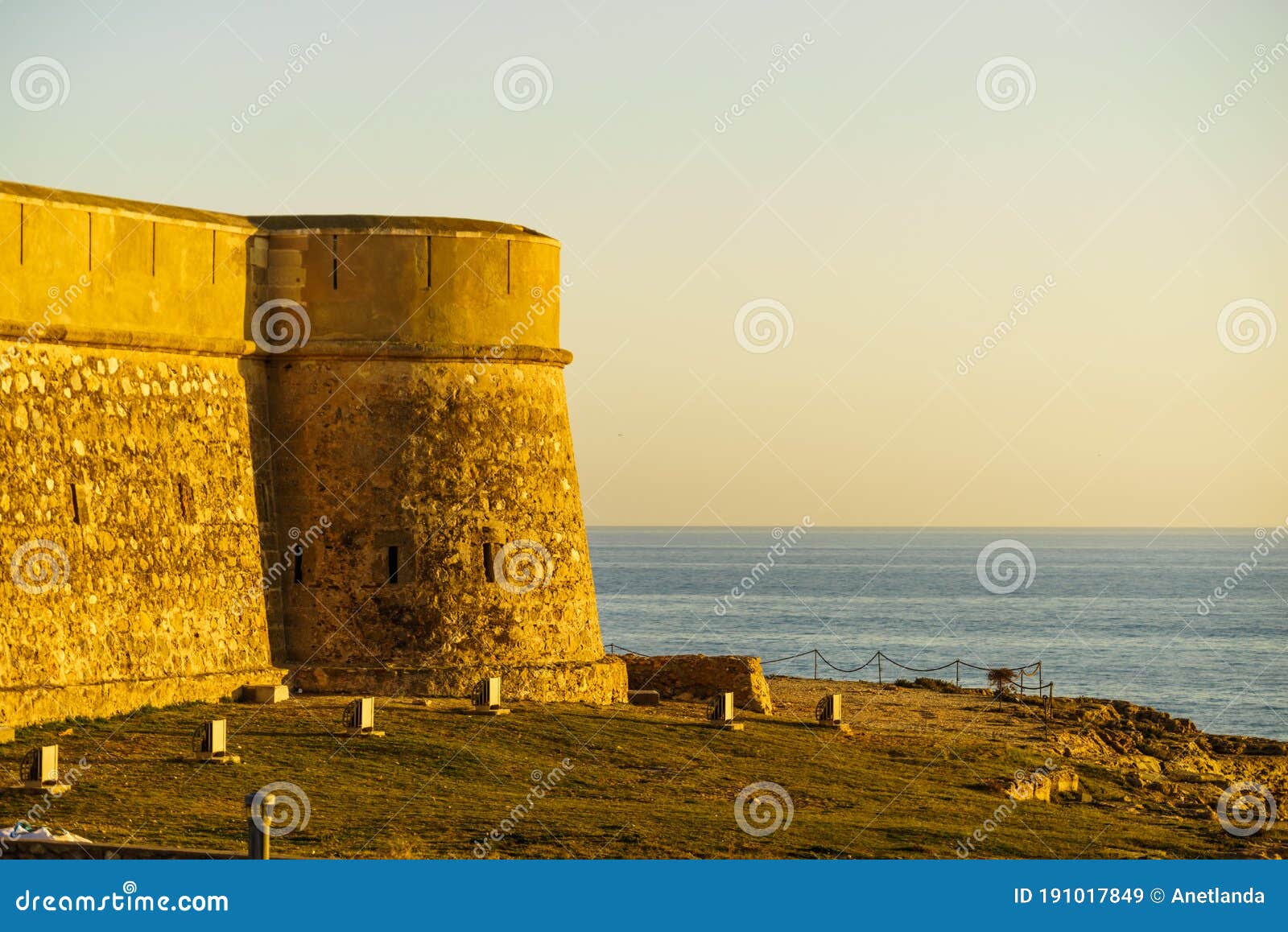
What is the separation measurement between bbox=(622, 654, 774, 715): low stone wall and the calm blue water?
28.1m

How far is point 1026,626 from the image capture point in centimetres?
8938

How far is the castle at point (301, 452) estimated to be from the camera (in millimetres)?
21203

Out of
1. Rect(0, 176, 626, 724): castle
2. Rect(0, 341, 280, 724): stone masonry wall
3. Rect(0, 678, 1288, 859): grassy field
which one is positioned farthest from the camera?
Rect(0, 176, 626, 724): castle

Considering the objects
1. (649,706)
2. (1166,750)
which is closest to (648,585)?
(1166,750)

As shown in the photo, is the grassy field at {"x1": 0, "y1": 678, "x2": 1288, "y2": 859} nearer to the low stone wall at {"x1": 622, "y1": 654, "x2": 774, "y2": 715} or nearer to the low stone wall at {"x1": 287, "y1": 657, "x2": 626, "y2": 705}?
the low stone wall at {"x1": 287, "y1": 657, "x2": 626, "y2": 705}

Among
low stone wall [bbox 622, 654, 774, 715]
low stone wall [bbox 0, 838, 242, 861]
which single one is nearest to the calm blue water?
low stone wall [bbox 622, 654, 774, 715]

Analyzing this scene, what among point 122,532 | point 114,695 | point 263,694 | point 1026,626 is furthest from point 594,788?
point 1026,626

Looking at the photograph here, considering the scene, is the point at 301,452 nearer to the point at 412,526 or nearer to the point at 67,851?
the point at 412,526

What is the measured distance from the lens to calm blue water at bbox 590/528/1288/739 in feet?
209

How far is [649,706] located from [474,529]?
12.8 ft

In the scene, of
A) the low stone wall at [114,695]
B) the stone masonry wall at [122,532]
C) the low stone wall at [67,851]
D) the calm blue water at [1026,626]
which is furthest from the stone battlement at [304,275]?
the calm blue water at [1026,626]

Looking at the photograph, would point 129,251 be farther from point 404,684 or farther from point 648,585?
point 648,585

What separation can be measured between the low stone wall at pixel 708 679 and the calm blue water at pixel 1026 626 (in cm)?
2808

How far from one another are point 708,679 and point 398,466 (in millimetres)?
6562
